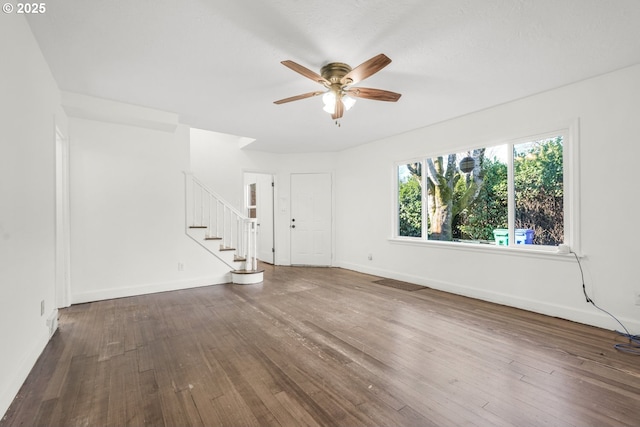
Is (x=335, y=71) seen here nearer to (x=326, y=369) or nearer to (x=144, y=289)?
(x=326, y=369)

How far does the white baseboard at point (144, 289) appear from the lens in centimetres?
386

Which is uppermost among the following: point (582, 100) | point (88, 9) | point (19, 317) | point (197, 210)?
point (88, 9)

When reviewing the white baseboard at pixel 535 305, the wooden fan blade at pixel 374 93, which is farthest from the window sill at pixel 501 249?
the wooden fan blade at pixel 374 93

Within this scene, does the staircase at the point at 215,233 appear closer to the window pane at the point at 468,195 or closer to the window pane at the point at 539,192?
the window pane at the point at 468,195

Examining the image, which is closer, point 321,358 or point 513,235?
point 321,358

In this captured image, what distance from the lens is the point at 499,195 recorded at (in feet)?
12.8

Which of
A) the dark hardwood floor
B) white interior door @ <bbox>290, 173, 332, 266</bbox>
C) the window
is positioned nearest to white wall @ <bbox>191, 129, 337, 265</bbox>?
white interior door @ <bbox>290, 173, 332, 266</bbox>

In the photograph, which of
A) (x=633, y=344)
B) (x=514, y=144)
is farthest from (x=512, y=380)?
(x=514, y=144)

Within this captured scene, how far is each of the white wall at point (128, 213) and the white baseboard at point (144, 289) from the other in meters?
0.01

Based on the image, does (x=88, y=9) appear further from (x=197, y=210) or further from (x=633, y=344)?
(x=633, y=344)

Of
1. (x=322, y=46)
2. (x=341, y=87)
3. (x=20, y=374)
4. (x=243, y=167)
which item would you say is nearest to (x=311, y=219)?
(x=243, y=167)

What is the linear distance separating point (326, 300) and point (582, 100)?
3.71 m

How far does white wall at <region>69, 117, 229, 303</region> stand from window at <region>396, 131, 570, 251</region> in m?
3.71

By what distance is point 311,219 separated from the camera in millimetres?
6629
